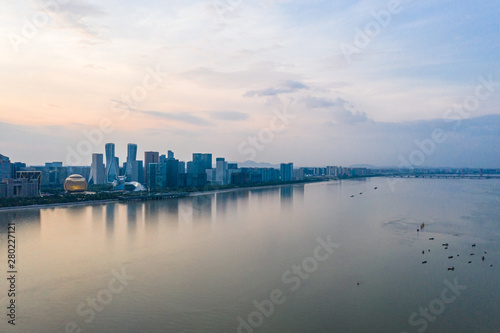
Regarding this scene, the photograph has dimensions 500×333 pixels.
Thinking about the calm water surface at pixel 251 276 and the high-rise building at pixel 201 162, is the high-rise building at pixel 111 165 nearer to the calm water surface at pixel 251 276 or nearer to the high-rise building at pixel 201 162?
the high-rise building at pixel 201 162

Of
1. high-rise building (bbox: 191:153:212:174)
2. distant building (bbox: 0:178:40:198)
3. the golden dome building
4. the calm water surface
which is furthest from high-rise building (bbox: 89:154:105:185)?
the calm water surface

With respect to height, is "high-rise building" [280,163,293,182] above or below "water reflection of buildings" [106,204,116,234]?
above

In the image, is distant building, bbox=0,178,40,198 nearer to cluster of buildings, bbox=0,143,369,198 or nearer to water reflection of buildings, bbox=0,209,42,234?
cluster of buildings, bbox=0,143,369,198

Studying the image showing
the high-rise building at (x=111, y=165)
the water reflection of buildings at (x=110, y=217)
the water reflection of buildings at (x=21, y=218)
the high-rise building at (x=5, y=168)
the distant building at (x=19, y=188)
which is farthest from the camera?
the high-rise building at (x=111, y=165)

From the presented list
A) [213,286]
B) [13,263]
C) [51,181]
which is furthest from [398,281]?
[51,181]

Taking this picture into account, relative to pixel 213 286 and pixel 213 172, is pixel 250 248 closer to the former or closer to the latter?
pixel 213 286

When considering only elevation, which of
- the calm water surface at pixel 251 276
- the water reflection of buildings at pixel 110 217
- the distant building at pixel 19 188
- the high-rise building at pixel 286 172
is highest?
the high-rise building at pixel 286 172

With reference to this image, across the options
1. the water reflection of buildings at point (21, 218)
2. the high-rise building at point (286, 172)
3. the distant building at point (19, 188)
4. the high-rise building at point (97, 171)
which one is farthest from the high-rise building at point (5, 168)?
the high-rise building at point (286, 172)
